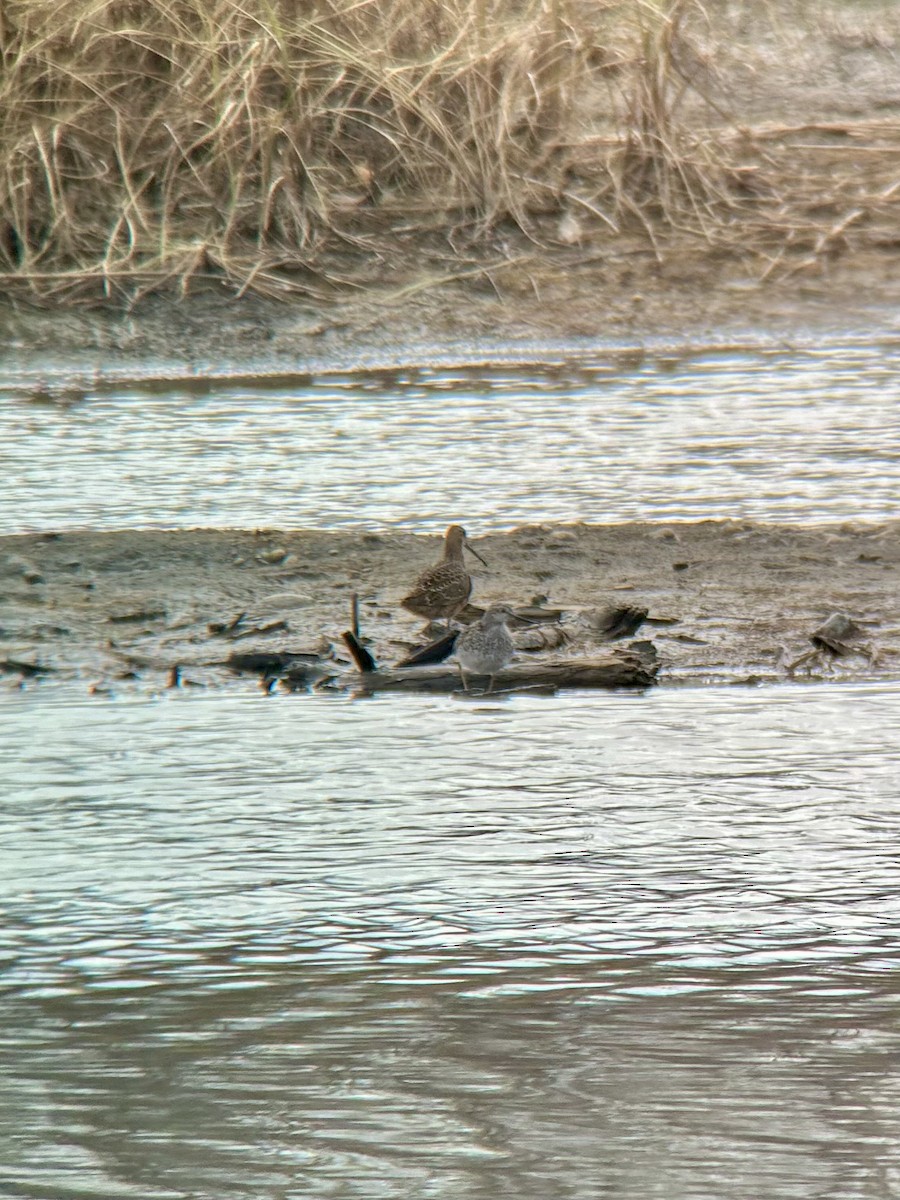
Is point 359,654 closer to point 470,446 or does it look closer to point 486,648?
point 486,648

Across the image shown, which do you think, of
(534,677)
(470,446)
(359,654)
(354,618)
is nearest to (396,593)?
(354,618)

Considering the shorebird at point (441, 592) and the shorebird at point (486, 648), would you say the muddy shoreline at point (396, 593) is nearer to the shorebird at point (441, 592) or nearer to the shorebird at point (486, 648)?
the shorebird at point (441, 592)

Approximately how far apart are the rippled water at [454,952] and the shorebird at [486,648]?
20 centimetres

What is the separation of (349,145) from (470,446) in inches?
197

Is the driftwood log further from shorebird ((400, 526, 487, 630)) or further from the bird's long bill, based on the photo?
the bird's long bill

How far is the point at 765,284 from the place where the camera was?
40.3 feet

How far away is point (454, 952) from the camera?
3.52 m

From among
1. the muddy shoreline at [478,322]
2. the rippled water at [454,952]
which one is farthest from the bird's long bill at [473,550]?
the muddy shoreline at [478,322]

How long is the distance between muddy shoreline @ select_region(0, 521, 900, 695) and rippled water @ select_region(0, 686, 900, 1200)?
0.48 meters

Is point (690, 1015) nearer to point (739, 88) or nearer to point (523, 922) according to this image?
point (523, 922)

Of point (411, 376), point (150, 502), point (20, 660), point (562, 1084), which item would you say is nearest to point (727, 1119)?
point (562, 1084)

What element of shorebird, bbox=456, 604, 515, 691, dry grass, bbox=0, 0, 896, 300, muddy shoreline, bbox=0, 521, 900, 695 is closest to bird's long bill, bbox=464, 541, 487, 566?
muddy shoreline, bbox=0, 521, 900, 695

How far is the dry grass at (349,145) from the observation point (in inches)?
497

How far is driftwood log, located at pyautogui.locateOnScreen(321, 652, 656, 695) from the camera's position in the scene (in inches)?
209
